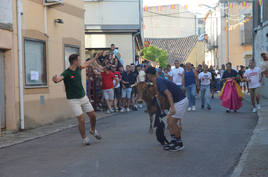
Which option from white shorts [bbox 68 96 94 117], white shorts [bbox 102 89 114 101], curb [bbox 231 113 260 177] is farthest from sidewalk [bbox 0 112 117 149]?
curb [bbox 231 113 260 177]

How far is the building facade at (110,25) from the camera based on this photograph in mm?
25656

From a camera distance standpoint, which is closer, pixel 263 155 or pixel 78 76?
pixel 263 155

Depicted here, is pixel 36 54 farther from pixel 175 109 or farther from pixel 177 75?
pixel 175 109

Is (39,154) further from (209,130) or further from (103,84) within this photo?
(103,84)

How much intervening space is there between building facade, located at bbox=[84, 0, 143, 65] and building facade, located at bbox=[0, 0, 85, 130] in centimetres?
911

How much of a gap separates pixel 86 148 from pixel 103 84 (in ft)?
27.7

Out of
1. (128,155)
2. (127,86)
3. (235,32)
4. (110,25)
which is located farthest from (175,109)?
(235,32)

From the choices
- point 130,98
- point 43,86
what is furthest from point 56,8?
point 130,98

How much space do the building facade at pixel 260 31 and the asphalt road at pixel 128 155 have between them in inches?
461

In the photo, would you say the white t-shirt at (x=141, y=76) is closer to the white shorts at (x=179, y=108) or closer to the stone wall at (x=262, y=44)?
the stone wall at (x=262, y=44)

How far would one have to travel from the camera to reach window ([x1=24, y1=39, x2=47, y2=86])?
12712 mm

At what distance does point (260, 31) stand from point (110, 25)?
866 cm

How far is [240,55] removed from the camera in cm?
4566

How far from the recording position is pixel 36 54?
13.3m
